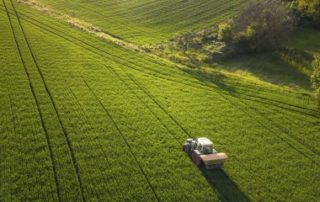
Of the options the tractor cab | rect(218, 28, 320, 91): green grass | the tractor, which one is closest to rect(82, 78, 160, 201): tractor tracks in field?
the tractor

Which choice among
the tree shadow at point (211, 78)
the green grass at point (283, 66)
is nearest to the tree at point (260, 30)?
the green grass at point (283, 66)

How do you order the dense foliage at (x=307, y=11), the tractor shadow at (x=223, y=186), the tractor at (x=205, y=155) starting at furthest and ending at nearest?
the dense foliage at (x=307, y=11) < the tractor at (x=205, y=155) < the tractor shadow at (x=223, y=186)

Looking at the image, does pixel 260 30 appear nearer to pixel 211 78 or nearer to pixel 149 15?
pixel 211 78

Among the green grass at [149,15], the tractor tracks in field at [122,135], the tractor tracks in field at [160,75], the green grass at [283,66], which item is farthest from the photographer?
the green grass at [149,15]

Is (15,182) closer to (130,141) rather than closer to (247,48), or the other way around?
(130,141)

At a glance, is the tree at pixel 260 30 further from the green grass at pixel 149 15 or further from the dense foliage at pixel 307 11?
the dense foliage at pixel 307 11
